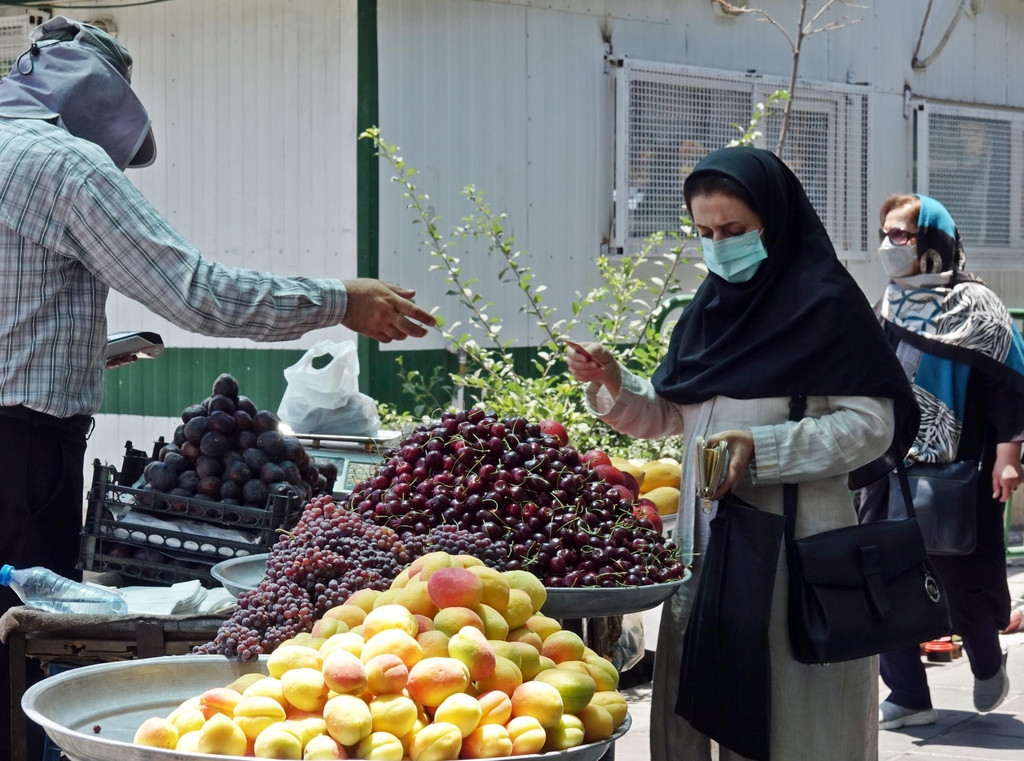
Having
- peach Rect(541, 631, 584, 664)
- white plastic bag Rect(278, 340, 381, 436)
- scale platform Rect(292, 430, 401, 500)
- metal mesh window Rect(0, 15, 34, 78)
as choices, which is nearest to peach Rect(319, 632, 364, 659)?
peach Rect(541, 631, 584, 664)

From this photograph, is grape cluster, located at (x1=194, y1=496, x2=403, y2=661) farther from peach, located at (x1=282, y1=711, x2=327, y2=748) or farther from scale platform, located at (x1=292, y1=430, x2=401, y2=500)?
scale platform, located at (x1=292, y1=430, x2=401, y2=500)

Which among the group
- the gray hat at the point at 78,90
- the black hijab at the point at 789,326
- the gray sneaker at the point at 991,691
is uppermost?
the gray hat at the point at 78,90

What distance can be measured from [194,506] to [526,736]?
58.8 inches

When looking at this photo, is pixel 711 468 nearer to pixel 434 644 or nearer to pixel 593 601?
pixel 593 601

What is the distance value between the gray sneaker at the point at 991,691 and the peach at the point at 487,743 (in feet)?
12.8

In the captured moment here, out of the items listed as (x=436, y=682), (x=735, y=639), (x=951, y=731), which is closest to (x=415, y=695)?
(x=436, y=682)

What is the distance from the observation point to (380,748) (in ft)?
5.71

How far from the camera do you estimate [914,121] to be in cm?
909

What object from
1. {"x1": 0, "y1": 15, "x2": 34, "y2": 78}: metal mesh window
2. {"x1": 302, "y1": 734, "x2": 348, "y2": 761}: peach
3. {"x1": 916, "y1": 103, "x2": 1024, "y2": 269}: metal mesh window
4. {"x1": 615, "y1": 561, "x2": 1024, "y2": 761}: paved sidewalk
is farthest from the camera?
{"x1": 916, "y1": 103, "x2": 1024, "y2": 269}: metal mesh window

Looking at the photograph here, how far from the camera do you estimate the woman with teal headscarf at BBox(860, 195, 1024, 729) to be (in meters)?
4.86

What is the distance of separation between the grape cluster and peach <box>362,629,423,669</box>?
0.36m

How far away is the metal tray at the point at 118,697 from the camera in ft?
6.08

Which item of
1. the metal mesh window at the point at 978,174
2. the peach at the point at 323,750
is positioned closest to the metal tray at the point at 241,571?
the peach at the point at 323,750

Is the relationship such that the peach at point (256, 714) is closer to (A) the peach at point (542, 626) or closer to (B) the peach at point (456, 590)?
(B) the peach at point (456, 590)
